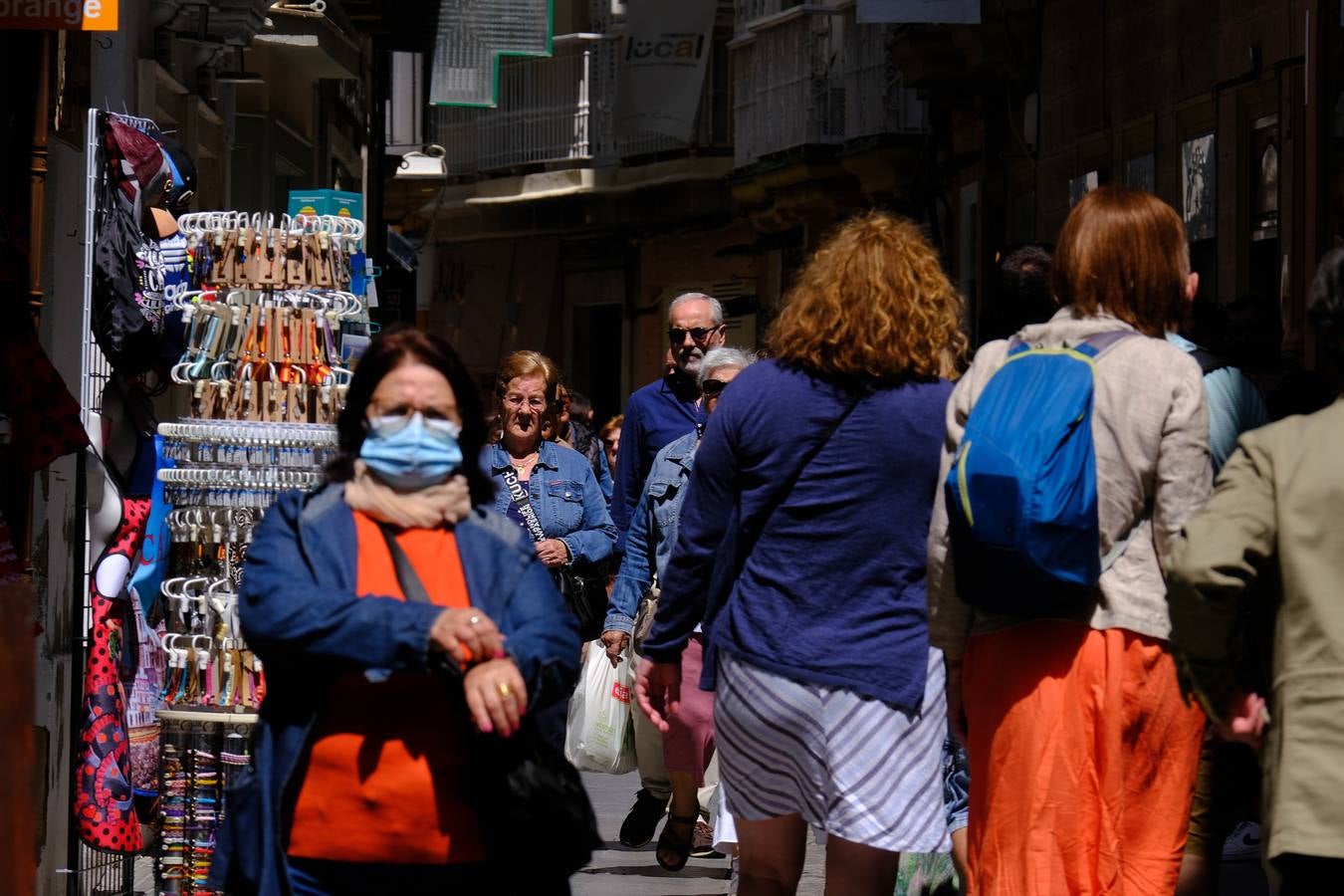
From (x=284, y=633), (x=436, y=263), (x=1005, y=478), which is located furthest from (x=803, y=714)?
(x=436, y=263)

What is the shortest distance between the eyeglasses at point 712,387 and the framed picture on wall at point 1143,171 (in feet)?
30.8

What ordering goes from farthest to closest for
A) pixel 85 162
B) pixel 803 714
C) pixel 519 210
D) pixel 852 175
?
1. pixel 519 210
2. pixel 852 175
3. pixel 85 162
4. pixel 803 714

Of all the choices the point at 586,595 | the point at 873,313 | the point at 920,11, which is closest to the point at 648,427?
the point at 586,595

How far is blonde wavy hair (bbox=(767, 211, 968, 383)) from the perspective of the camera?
613 centimetres

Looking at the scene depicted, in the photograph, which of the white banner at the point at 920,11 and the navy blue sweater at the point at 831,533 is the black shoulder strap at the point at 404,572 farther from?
the white banner at the point at 920,11

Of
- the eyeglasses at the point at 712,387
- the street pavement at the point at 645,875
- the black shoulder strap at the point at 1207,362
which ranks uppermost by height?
the black shoulder strap at the point at 1207,362

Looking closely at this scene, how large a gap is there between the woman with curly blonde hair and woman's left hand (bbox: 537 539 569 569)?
12.1ft

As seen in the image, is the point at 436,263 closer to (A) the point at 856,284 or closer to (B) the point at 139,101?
(B) the point at 139,101

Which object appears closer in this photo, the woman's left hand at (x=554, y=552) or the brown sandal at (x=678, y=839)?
the brown sandal at (x=678, y=839)

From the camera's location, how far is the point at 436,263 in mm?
42781

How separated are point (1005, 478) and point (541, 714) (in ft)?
3.54

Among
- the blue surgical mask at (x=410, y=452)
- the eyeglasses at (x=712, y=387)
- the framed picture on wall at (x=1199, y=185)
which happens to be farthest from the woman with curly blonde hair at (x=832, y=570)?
the framed picture on wall at (x=1199, y=185)

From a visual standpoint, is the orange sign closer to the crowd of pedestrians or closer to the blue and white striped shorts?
the crowd of pedestrians

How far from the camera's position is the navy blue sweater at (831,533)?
5980 mm
